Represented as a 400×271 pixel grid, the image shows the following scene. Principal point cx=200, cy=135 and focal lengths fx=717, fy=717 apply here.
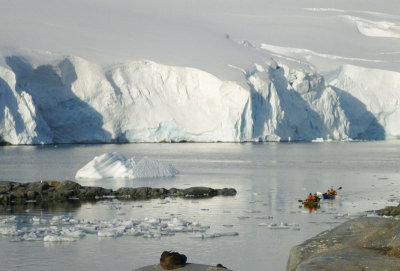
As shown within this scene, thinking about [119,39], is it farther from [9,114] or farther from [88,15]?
A: [9,114]

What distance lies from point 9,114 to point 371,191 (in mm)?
30639

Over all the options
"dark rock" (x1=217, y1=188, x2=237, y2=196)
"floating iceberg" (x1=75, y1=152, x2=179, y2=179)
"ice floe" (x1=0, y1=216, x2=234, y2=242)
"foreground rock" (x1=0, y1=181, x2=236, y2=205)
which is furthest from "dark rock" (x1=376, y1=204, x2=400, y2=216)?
"floating iceberg" (x1=75, y1=152, x2=179, y2=179)

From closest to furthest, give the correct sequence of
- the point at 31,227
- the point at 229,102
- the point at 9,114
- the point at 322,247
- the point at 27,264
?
1. the point at 322,247
2. the point at 27,264
3. the point at 31,227
4. the point at 9,114
5. the point at 229,102

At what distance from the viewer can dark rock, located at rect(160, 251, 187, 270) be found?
23.4 feet

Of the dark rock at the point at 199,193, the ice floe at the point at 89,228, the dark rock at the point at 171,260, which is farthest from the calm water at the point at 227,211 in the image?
the dark rock at the point at 171,260

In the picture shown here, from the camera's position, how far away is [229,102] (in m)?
58.8

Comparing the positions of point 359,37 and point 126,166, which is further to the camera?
point 359,37

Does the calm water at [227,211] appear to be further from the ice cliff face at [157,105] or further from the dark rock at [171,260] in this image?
the ice cliff face at [157,105]

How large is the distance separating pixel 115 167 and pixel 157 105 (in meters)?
29.2

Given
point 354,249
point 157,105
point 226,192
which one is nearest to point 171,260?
point 354,249

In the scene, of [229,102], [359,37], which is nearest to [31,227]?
[229,102]

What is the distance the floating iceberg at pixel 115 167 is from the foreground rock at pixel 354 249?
21.7 m

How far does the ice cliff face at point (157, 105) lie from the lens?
53.5 metres

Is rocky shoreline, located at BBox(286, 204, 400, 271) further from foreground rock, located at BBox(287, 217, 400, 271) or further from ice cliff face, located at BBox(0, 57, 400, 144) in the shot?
ice cliff face, located at BBox(0, 57, 400, 144)
